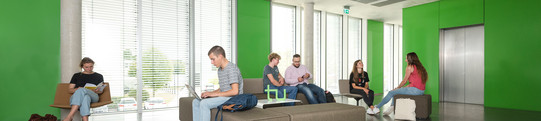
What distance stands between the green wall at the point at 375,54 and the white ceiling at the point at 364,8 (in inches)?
19.8

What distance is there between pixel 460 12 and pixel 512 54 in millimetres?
1484

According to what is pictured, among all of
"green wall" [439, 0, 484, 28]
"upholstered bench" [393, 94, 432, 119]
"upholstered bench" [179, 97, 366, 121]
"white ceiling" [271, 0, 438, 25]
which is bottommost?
"upholstered bench" [393, 94, 432, 119]

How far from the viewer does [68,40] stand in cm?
560

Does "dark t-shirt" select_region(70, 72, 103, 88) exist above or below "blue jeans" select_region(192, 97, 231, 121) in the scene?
above

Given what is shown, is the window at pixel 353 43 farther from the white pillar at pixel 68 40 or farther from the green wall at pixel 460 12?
the white pillar at pixel 68 40

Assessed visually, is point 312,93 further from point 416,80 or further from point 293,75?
point 416,80

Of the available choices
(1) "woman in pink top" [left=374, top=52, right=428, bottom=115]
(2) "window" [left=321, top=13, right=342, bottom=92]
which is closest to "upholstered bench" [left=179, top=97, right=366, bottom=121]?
(1) "woman in pink top" [left=374, top=52, right=428, bottom=115]

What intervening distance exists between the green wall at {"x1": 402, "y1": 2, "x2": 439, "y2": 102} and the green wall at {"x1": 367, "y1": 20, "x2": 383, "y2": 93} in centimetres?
209

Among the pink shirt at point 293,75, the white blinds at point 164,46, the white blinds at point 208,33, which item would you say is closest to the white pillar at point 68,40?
the white blinds at point 164,46

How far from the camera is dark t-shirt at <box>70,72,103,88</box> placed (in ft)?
15.8

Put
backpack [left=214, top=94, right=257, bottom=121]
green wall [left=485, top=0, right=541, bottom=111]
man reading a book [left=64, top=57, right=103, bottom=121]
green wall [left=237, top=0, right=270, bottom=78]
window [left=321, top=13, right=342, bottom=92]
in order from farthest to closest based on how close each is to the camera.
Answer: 1. window [left=321, top=13, right=342, bottom=92]
2. green wall [left=237, top=0, right=270, bottom=78]
3. green wall [left=485, top=0, right=541, bottom=111]
4. man reading a book [left=64, top=57, right=103, bottom=121]
5. backpack [left=214, top=94, right=257, bottom=121]

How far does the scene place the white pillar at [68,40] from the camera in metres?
5.58

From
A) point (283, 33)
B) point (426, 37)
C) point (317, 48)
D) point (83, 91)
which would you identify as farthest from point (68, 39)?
point (426, 37)

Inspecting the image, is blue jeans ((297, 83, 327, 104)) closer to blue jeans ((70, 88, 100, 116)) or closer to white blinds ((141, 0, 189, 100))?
white blinds ((141, 0, 189, 100))
